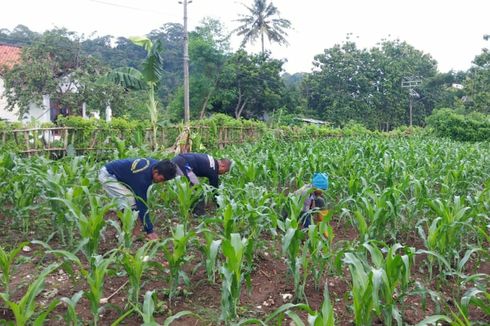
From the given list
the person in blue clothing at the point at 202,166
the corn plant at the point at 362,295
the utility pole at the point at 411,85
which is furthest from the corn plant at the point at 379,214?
the utility pole at the point at 411,85

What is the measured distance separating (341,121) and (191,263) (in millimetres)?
37091

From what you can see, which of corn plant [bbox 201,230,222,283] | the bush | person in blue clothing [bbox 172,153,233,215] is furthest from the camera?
the bush

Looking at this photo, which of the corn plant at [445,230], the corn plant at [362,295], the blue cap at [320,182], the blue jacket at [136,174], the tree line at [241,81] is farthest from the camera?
the tree line at [241,81]

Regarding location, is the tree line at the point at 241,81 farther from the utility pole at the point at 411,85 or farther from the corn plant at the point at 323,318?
the corn plant at the point at 323,318

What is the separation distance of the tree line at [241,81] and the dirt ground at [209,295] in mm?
9969

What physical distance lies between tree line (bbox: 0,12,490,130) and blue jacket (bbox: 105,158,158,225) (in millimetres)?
8463

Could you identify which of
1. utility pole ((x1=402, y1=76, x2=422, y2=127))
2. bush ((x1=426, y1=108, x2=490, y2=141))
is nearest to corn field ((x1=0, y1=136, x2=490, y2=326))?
bush ((x1=426, y1=108, x2=490, y2=141))

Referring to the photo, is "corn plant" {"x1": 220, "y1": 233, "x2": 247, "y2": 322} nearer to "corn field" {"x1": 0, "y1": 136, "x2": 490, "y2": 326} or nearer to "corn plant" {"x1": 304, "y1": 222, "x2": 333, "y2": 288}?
"corn field" {"x1": 0, "y1": 136, "x2": 490, "y2": 326}

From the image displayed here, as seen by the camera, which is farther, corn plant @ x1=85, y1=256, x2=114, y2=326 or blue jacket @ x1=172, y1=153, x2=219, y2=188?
blue jacket @ x1=172, y1=153, x2=219, y2=188

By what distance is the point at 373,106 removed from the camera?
4203 centimetres

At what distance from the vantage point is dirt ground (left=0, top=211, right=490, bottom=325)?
321 centimetres

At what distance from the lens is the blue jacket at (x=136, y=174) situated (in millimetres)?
4906

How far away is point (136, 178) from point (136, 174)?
5 cm

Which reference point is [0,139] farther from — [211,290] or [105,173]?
[211,290]
